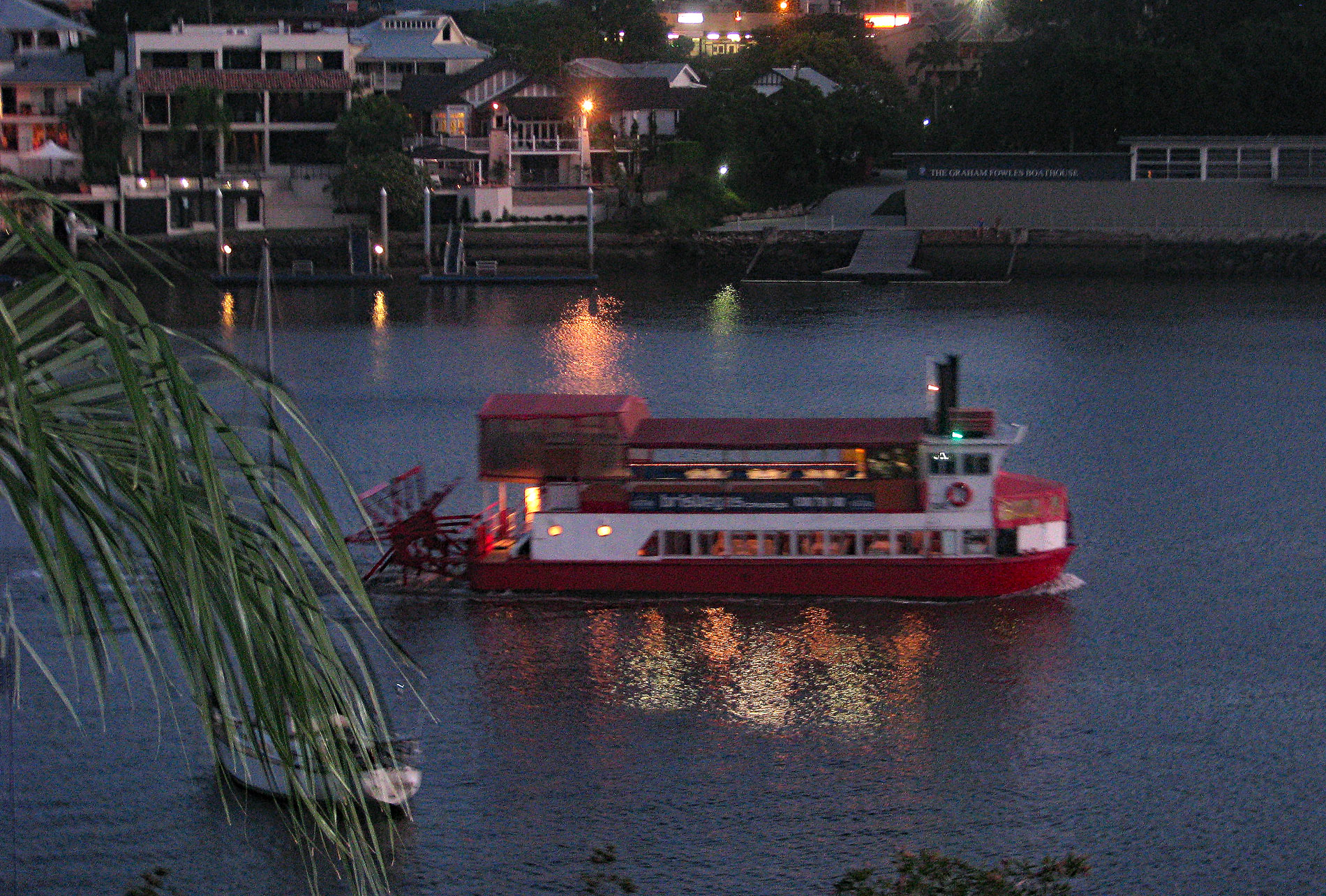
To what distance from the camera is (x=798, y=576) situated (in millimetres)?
14898

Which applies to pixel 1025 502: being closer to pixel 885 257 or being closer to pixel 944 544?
pixel 944 544

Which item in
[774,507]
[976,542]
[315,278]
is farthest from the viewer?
[315,278]

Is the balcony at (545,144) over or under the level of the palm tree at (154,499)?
over

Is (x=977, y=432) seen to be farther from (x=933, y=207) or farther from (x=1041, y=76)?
(x=1041, y=76)

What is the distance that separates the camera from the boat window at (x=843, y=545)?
48.8ft

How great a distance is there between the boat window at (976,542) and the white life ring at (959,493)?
404 mm

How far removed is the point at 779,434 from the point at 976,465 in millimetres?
1924

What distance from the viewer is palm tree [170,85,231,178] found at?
45125 millimetres

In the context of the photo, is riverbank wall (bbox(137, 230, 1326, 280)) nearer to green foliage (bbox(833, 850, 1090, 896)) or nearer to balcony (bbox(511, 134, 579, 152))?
balcony (bbox(511, 134, 579, 152))

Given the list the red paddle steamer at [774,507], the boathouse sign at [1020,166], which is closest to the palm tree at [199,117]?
the boathouse sign at [1020,166]

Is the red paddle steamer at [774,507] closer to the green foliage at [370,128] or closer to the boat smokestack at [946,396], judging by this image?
the boat smokestack at [946,396]

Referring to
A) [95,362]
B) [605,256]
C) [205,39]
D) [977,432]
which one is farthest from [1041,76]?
[95,362]

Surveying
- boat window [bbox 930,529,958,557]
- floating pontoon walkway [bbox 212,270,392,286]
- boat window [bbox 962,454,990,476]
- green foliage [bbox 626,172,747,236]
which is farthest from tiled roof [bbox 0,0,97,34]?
boat window [bbox 962,454,990,476]

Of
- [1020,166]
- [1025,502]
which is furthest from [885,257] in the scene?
[1025,502]
